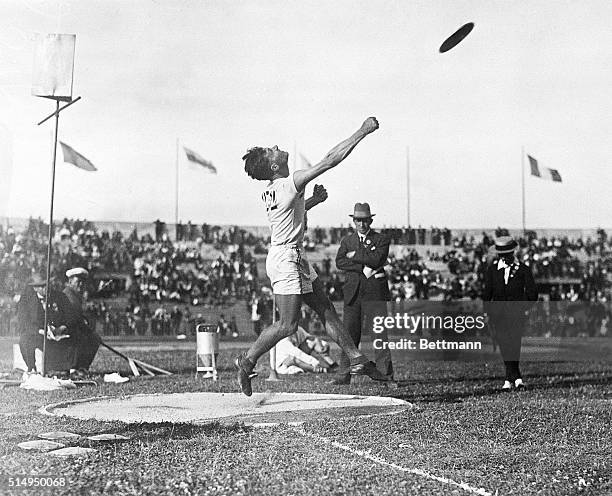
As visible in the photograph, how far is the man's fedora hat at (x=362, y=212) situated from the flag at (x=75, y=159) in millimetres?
3097

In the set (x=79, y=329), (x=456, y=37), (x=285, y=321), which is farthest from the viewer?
(x=79, y=329)

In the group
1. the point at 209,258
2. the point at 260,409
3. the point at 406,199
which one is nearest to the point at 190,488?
the point at 260,409

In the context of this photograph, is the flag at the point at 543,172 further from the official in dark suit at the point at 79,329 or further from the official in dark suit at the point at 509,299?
the official in dark suit at the point at 79,329

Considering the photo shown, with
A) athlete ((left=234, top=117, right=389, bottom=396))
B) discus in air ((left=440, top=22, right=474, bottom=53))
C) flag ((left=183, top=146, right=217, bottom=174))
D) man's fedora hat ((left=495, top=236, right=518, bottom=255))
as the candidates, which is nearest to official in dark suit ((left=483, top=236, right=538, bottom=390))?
man's fedora hat ((left=495, top=236, right=518, bottom=255))

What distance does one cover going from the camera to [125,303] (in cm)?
2111

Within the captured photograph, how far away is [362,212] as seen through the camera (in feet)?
31.1

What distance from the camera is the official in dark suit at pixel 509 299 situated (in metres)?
8.86

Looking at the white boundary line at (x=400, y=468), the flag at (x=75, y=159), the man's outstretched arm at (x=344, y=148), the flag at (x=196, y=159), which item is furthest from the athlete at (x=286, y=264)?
the flag at (x=196, y=159)

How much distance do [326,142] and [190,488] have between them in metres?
5.59

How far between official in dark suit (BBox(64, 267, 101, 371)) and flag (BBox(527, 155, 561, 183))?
13131mm

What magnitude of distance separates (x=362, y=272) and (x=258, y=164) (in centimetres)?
354

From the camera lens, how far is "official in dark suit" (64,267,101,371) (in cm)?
998

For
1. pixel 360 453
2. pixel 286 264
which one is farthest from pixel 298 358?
pixel 360 453

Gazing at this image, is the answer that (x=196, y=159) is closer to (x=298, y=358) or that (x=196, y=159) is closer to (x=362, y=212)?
(x=298, y=358)
